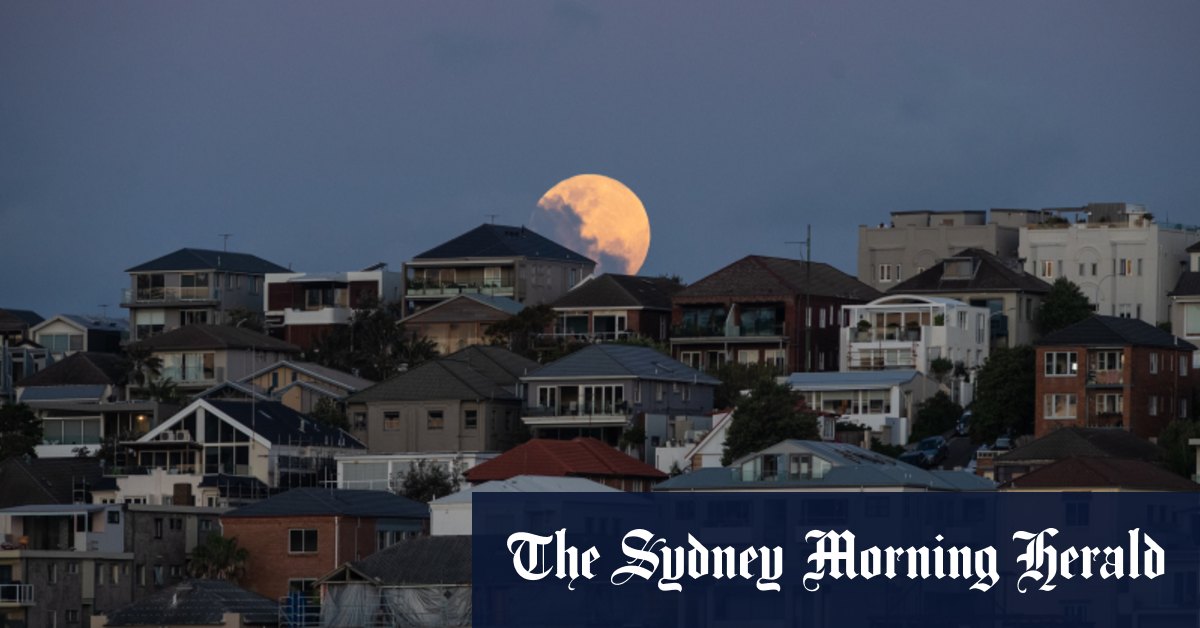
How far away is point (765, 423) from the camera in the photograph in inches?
4080

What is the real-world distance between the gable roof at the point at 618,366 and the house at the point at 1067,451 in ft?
60.2

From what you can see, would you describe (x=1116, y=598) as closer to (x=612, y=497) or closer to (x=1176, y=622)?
(x=1176, y=622)

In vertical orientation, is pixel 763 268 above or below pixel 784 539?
above

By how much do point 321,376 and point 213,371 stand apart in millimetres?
9709

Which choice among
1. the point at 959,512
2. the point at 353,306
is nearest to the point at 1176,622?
the point at 959,512

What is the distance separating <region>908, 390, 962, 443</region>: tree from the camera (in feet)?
365

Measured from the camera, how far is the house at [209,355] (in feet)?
430

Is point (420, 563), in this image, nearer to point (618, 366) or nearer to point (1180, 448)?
point (618, 366)

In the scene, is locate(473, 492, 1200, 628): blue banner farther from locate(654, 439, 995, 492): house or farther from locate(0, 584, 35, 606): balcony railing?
locate(0, 584, 35, 606): balcony railing

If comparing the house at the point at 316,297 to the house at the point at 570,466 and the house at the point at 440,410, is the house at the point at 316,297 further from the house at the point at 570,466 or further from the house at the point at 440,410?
the house at the point at 570,466

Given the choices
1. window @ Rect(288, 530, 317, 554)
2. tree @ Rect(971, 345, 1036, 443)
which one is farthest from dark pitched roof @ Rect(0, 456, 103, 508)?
tree @ Rect(971, 345, 1036, 443)

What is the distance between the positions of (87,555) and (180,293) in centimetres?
5496

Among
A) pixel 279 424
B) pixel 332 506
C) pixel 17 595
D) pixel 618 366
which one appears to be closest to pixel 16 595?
pixel 17 595

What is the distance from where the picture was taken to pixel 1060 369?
10969cm
